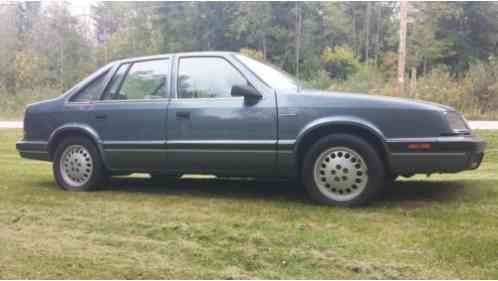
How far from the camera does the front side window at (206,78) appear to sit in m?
5.13

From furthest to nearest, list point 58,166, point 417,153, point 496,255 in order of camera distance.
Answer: point 58,166
point 417,153
point 496,255

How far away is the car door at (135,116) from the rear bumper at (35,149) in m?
0.78

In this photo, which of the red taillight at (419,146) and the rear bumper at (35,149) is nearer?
the red taillight at (419,146)

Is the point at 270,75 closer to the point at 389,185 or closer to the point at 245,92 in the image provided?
the point at 245,92

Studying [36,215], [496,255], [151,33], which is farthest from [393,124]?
[151,33]

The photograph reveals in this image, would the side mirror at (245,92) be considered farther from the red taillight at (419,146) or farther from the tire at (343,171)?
the red taillight at (419,146)

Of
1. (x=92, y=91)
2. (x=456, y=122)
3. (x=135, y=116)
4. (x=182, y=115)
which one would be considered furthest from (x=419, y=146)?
(x=92, y=91)

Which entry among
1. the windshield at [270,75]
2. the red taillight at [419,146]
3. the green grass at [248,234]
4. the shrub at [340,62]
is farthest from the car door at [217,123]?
the shrub at [340,62]

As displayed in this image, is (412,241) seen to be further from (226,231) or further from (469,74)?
(469,74)

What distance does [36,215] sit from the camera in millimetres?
4547

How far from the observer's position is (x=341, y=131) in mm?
4680

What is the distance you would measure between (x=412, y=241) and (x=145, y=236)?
2.03 meters

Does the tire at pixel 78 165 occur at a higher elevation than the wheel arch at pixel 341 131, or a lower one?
lower

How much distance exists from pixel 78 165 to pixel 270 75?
2.55m
